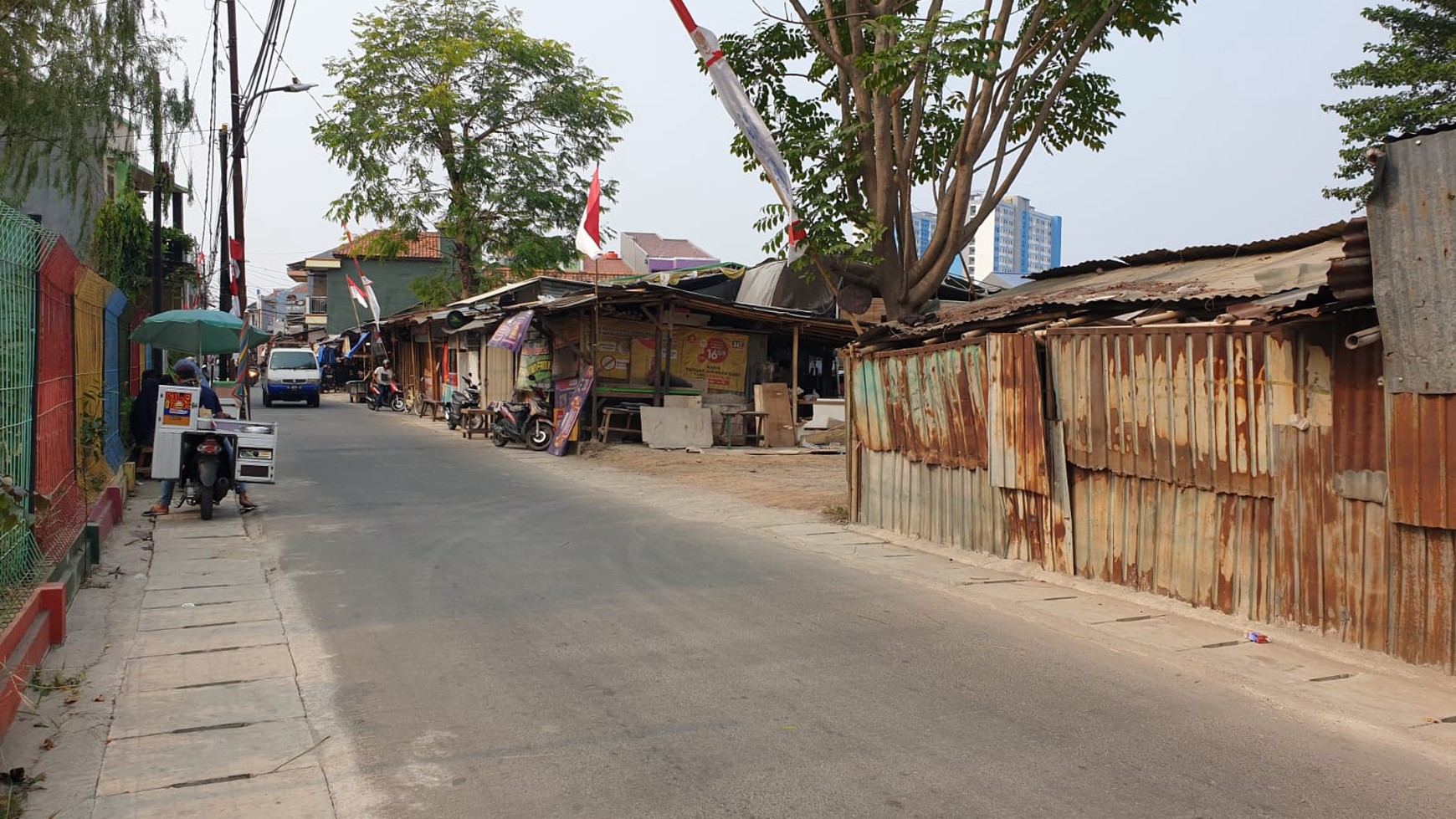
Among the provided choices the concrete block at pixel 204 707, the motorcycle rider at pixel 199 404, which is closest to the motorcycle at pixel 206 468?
the motorcycle rider at pixel 199 404

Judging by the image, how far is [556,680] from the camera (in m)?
5.78

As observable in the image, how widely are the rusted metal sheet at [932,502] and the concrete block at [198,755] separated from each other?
6.45 meters

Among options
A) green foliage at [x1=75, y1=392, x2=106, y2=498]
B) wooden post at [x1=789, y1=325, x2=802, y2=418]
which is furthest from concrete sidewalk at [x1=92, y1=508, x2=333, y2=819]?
wooden post at [x1=789, y1=325, x2=802, y2=418]

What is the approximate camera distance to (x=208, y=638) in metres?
6.83

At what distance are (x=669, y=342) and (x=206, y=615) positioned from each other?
1474cm

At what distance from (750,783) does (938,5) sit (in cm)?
978

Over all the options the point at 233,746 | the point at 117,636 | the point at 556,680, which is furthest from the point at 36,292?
the point at 556,680

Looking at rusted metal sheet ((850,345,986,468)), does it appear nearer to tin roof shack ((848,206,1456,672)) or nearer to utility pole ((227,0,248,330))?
tin roof shack ((848,206,1456,672))

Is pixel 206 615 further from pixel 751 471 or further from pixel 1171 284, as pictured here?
pixel 751 471

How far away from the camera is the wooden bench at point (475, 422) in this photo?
24.7 metres

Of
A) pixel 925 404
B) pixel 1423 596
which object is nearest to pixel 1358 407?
pixel 1423 596

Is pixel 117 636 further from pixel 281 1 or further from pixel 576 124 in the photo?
pixel 576 124

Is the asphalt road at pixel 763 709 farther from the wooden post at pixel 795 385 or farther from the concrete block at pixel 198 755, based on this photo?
the wooden post at pixel 795 385

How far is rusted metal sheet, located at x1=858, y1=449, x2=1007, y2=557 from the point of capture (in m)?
9.84
